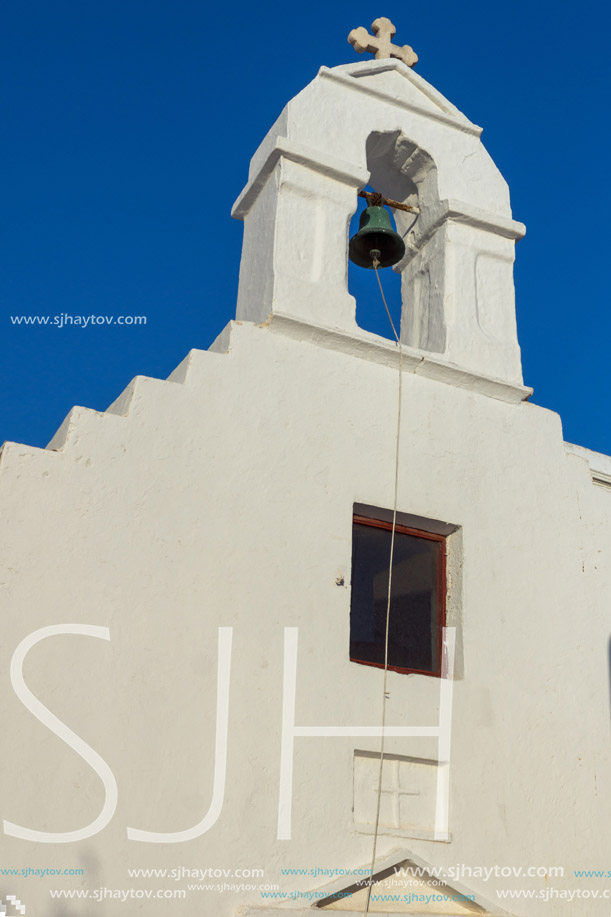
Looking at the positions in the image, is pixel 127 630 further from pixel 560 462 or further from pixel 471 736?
pixel 560 462

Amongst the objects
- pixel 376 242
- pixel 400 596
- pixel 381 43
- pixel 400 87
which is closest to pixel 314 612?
pixel 400 596

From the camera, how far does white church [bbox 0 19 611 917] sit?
4723 millimetres

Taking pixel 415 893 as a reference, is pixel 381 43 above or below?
above

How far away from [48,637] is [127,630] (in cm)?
38

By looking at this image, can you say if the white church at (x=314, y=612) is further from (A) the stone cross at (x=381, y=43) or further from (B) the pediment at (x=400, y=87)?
(A) the stone cross at (x=381, y=43)

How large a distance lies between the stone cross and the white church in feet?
1.77

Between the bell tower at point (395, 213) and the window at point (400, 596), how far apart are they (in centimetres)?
115

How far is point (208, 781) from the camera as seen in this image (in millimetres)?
4875

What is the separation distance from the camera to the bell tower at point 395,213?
21.1 feet

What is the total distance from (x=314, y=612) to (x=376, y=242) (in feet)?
8.71

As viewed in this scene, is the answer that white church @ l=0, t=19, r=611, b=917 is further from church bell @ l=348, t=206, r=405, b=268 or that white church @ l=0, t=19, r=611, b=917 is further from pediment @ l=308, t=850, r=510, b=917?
church bell @ l=348, t=206, r=405, b=268

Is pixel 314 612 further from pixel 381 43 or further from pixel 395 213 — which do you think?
pixel 381 43

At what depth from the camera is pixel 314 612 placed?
545 cm

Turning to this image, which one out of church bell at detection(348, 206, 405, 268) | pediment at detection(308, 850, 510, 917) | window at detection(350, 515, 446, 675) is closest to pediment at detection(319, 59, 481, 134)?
church bell at detection(348, 206, 405, 268)
